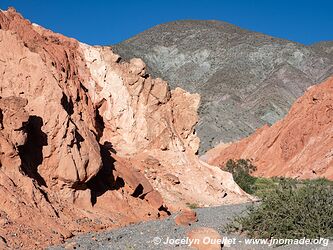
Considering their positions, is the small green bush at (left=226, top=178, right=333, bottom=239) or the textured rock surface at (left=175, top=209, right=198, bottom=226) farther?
the textured rock surface at (left=175, top=209, right=198, bottom=226)

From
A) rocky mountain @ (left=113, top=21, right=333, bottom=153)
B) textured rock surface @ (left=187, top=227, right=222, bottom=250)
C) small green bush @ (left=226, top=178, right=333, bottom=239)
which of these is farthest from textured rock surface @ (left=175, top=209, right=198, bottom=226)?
rocky mountain @ (left=113, top=21, right=333, bottom=153)

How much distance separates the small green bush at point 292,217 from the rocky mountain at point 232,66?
64.0 meters

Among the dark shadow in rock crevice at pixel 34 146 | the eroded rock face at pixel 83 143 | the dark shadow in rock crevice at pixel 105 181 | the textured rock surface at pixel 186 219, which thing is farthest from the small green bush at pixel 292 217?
the dark shadow in rock crevice at pixel 34 146

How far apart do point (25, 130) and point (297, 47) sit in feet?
423

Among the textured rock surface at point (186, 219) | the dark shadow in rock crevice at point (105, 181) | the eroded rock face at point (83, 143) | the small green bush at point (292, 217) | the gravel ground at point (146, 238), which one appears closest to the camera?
the gravel ground at point (146, 238)

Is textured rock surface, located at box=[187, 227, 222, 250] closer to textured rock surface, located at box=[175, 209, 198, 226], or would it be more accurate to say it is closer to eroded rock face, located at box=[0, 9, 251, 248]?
textured rock surface, located at box=[175, 209, 198, 226]

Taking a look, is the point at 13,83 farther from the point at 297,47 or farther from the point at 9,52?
the point at 297,47

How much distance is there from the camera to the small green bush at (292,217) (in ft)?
40.6

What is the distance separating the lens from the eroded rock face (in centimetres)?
1260

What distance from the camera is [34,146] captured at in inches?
570

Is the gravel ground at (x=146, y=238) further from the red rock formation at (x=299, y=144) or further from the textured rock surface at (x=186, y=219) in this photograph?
the red rock formation at (x=299, y=144)

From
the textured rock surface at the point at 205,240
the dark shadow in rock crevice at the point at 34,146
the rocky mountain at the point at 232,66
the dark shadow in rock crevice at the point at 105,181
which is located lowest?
the textured rock surface at the point at 205,240

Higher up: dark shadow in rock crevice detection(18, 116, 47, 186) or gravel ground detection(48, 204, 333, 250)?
dark shadow in rock crevice detection(18, 116, 47, 186)

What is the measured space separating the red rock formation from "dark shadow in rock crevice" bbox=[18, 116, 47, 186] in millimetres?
32783
